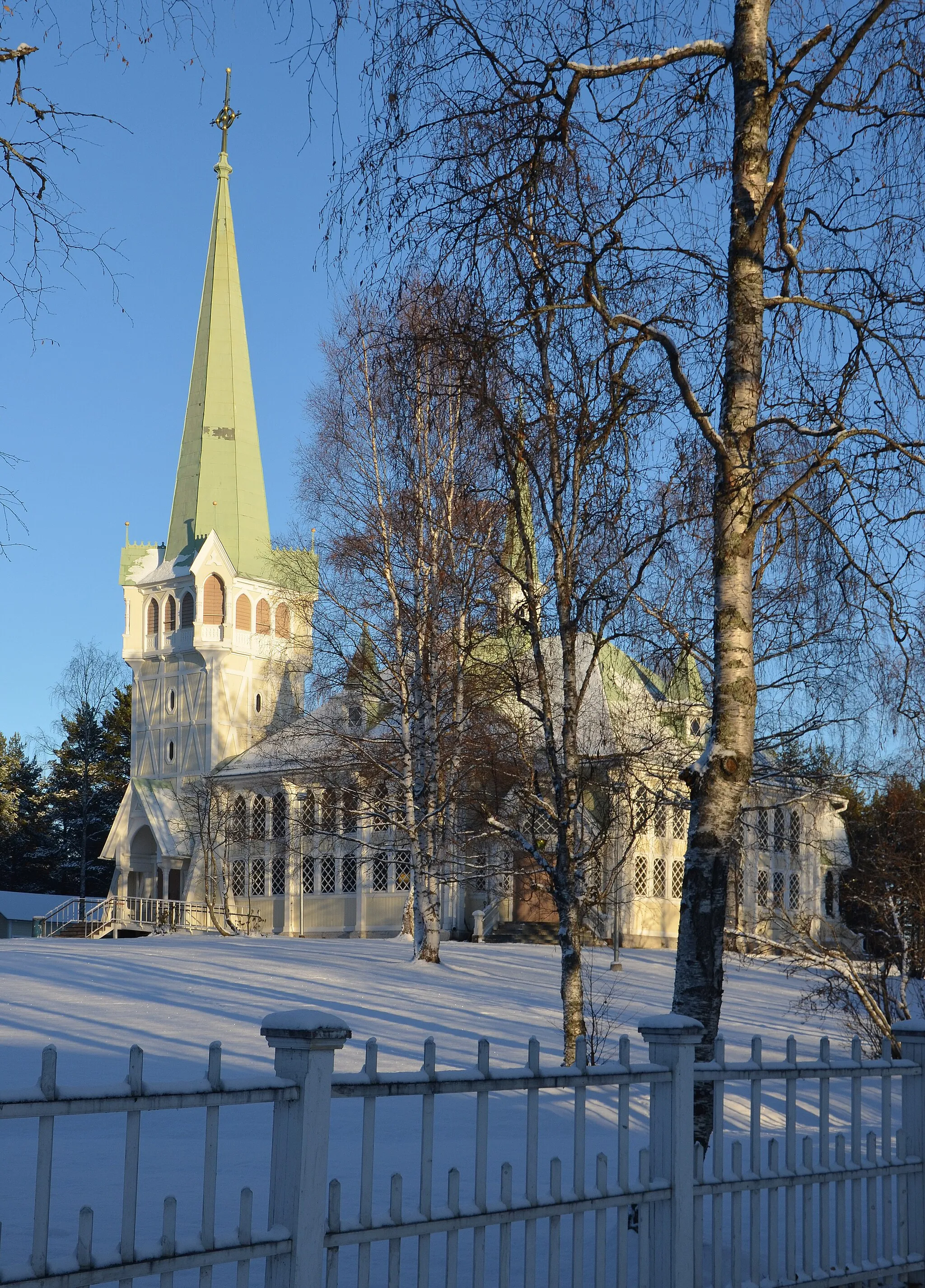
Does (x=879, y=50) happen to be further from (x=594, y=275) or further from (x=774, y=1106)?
(x=774, y=1106)

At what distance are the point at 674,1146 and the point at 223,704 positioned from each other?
42331mm

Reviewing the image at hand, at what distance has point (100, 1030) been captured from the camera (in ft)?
45.5

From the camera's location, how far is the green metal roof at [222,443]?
48.6m

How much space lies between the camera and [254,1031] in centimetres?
1462

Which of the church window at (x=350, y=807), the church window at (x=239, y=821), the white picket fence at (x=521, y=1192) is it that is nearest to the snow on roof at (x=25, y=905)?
the church window at (x=239, y=821)

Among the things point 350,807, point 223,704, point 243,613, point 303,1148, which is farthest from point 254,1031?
point 243,613

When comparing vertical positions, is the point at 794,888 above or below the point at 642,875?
below

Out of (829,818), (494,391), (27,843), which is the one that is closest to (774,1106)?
(494,391)

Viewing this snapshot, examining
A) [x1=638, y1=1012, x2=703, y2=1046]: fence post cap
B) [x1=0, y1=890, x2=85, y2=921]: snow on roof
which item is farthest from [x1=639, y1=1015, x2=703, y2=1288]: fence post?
[x1=0, y1=890, x2=85, y2=921]: snow on roof

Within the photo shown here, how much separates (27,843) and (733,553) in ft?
187

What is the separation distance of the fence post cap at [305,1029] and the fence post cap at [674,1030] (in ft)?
5.57

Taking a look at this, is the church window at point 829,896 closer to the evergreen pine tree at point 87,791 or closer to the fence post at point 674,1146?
the evergreen pine tree at point 87,791

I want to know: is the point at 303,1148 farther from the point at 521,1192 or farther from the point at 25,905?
the point at 25,905

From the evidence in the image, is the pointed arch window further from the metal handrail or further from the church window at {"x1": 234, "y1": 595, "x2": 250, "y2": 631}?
the church window at {"x1": 234, "y1": 595, "x2": 250, "y2": 631}
